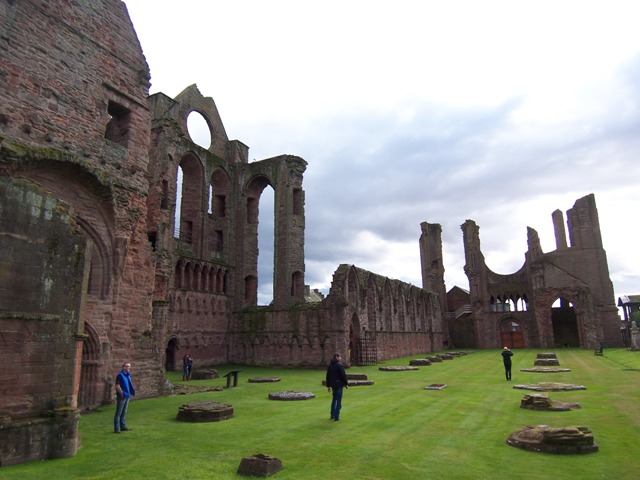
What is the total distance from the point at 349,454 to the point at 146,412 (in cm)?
620

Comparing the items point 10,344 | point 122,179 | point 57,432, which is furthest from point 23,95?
point 57,432

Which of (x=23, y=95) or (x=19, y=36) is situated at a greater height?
(x=19, y=36)

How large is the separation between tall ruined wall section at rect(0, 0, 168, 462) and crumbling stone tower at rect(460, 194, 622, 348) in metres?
37.1

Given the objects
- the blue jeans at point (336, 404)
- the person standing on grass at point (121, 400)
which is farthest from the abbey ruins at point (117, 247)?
the blue jeans at point (336, 404)

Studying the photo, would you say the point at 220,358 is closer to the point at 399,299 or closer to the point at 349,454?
the point at 399,299

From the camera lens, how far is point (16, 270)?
708 cm

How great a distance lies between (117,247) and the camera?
504 inches

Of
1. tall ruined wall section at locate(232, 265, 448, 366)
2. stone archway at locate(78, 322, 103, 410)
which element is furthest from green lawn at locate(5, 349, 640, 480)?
tall ruined wall section at locate(232, 265, 448, 366)

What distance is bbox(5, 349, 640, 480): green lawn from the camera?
5684 millimetres

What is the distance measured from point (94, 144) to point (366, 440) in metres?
10.4

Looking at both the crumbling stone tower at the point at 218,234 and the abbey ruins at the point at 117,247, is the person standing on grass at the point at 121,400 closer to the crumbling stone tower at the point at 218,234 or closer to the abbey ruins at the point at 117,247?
the abbey ruins at the point at 117,247

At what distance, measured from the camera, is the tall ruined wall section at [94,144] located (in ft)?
34.8

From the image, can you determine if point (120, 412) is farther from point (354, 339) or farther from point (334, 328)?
point (354, 339)

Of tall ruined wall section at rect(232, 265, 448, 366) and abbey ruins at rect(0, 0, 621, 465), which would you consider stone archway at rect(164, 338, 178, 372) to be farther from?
tall ruined wall section at rect(232, 265, 448, 366)
